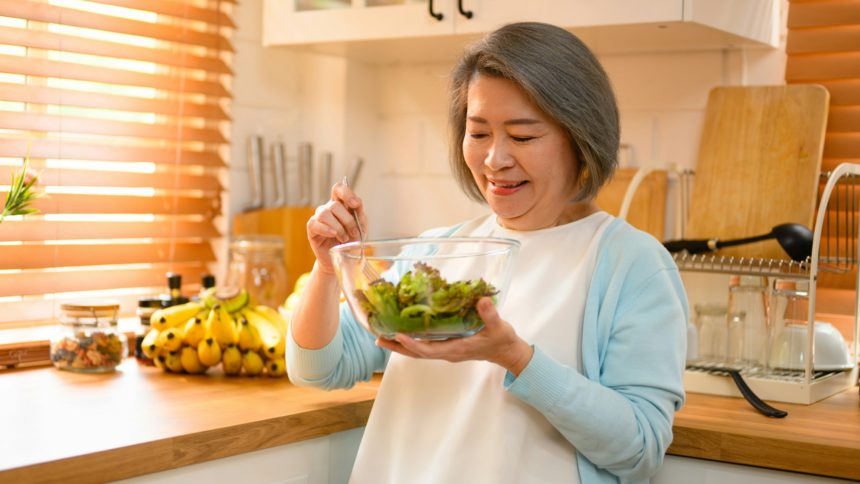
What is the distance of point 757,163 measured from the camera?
6.13 feet

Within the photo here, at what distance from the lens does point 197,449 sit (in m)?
1.26

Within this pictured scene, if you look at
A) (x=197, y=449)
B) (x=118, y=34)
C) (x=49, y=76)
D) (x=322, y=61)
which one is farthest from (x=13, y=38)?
(x=197, y=449)

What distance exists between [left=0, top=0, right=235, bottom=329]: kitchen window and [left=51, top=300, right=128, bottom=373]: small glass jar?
21cm

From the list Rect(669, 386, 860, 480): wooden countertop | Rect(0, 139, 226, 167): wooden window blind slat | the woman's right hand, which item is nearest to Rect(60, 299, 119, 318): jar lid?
Rect(0, 139, 226, 167): wooden window blind slat

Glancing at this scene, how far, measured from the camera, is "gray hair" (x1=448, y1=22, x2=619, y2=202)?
123 cm

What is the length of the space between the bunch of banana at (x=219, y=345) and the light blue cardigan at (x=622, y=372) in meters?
0.62

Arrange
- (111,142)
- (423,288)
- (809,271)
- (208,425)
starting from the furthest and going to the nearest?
1. (111,142)
2. (809,271)
3. (208,425)
4. (423,288)

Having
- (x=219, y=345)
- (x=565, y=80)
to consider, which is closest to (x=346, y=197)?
(x=565, y=80)

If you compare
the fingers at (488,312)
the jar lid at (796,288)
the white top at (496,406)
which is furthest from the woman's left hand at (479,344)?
the jar lid at (796,288)

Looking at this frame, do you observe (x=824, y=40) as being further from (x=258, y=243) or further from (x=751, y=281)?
(x=258, y=243)

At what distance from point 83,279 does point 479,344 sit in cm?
113

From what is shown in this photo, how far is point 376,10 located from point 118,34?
20.1 inches

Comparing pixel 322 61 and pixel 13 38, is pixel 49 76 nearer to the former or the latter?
pixel 13 38

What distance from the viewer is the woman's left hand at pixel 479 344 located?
1.05 m
